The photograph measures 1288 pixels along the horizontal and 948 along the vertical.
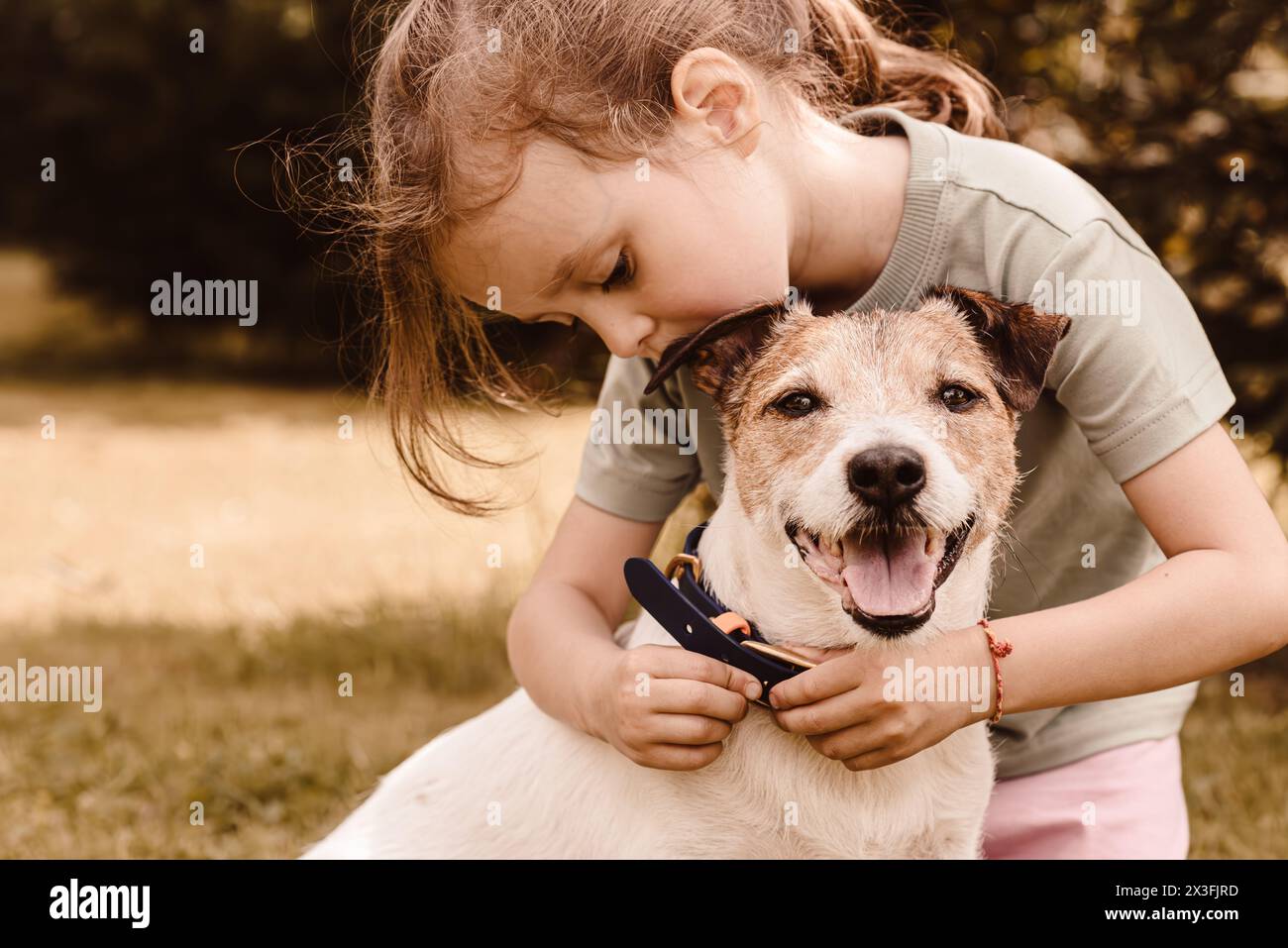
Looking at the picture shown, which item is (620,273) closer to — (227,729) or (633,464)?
(633,464)

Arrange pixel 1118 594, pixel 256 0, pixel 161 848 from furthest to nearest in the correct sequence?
pixel 256 0 → pixel 161 848 → pixel 1118 594

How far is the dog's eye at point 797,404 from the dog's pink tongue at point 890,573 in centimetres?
25

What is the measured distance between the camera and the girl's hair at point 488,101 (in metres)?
2.30

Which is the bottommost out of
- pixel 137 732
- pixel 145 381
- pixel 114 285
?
pixel 137 732

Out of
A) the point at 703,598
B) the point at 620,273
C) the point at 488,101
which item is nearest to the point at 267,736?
the point at 703,598

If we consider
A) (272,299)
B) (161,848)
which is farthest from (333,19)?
(161,848)

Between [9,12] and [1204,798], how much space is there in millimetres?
14055

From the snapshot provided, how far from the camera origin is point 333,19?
10.8 m

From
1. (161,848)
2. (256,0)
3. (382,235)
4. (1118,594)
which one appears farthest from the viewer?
(256,0)

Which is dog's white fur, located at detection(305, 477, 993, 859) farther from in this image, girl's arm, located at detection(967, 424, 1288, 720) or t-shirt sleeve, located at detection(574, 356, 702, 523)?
t-shirt sleeve, located at detection(574, 356, 702, 523)

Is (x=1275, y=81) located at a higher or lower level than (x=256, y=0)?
lower

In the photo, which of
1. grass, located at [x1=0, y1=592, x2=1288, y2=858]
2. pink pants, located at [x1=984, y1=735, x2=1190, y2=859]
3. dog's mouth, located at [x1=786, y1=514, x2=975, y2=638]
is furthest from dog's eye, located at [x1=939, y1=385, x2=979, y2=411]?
grass, located at [x1=0, y1=592, x2=1288, y2=858]
